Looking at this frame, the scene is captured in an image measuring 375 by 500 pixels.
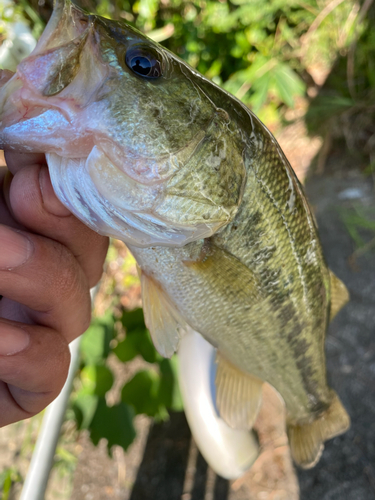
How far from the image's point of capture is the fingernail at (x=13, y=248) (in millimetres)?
716

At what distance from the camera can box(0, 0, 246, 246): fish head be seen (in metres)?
0.66

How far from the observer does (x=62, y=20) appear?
668 mm

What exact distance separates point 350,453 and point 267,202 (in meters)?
1.93

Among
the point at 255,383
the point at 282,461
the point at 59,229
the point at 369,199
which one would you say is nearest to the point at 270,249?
the point at 59,229

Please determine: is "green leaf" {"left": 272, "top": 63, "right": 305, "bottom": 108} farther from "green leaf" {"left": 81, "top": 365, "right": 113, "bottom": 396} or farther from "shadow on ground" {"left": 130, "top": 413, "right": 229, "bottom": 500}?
"shadow on ground" {"left": 130, "top": 413, "right": 229, "bottom": 500}

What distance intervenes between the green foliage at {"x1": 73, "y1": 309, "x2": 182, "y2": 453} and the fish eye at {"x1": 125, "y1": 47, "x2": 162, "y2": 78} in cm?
135

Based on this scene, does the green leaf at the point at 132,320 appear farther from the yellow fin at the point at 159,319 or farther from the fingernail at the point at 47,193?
the fingernail at the point at 47,193

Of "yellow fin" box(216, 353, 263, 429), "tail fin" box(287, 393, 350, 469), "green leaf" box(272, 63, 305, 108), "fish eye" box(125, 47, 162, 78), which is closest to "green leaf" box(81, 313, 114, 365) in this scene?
"yellow fin" box(216, 353, 263, 429)

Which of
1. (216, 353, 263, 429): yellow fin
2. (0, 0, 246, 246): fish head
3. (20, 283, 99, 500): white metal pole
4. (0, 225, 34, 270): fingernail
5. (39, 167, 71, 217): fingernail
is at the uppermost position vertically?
(0, 0, 246, 246): fish head

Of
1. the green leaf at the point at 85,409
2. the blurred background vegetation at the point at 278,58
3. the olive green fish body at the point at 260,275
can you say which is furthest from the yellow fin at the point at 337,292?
the blurred background vegetation at the point at 278,58

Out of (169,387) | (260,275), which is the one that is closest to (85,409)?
(169,387)

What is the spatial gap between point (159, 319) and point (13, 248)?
0.44m

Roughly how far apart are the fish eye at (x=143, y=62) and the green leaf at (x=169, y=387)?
153 cm

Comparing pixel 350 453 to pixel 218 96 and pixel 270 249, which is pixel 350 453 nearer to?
pixel 270 249
